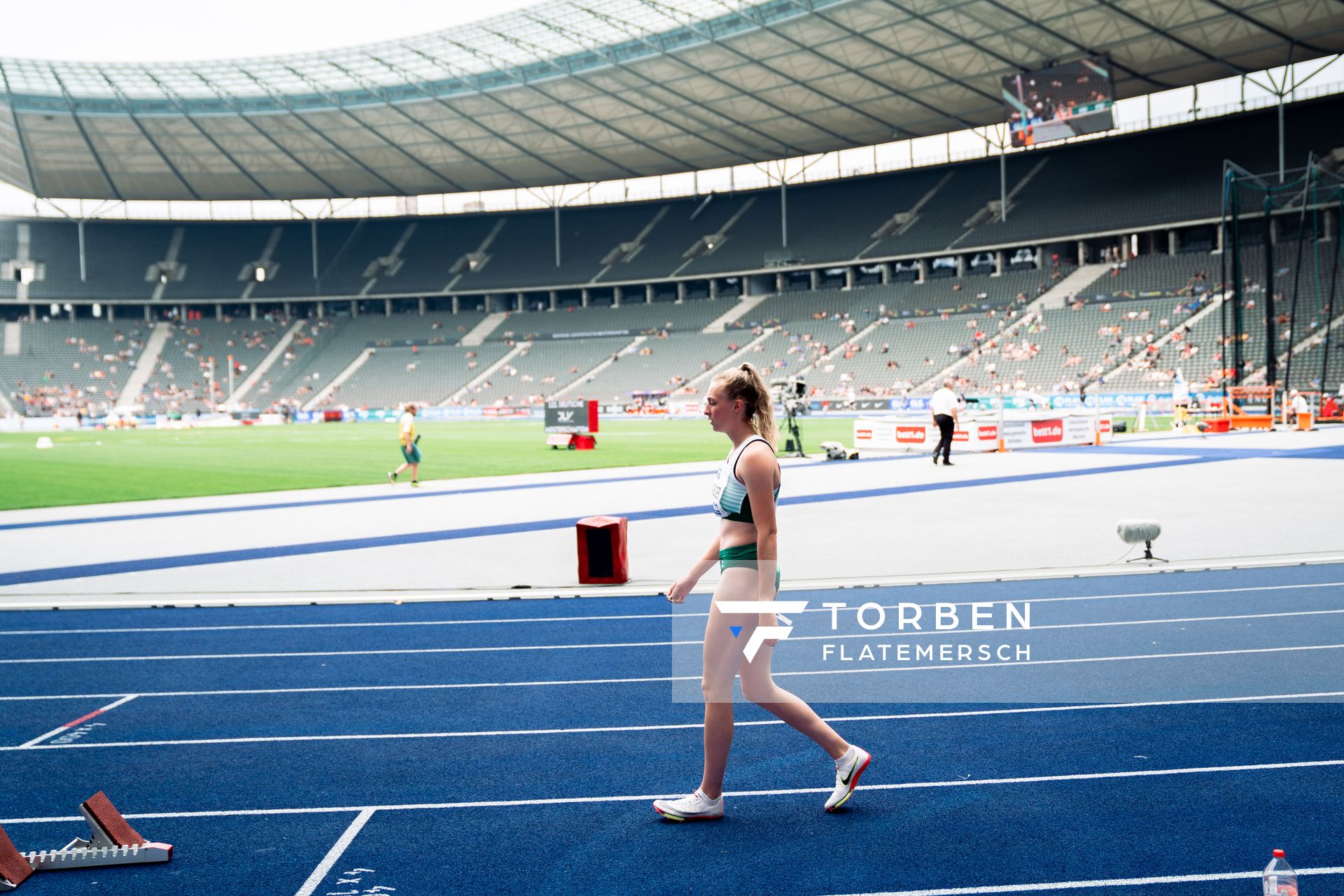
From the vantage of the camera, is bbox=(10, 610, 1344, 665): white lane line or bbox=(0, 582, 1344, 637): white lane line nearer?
bbox=(10, 610, 1344, 665): white lane line

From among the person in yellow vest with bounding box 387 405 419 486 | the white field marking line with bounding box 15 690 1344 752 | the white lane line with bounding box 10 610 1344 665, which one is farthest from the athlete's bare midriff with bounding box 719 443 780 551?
the person in yellow vest with bounding box 387 405 419 486

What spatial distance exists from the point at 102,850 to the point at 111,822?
0.38ft

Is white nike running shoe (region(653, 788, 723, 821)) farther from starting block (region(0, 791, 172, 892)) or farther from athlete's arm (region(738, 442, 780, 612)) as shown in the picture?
starting block (region(0, 791, 172, 892))

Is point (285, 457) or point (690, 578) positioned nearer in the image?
point (690, 578)

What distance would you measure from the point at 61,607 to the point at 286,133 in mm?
65365

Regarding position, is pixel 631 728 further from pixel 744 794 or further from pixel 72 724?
pixel 72 724

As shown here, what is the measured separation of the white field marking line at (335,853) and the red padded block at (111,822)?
0.80 m

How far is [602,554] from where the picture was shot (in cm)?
1047

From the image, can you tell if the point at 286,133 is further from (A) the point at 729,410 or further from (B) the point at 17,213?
(A) the point at 729,410

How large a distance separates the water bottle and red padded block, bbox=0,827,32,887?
452 centimetres

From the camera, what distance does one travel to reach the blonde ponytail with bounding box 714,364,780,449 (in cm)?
448

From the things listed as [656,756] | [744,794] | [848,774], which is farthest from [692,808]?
[656,756]

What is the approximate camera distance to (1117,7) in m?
44.8

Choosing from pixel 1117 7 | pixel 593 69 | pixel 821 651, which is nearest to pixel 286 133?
pixel 593 69
